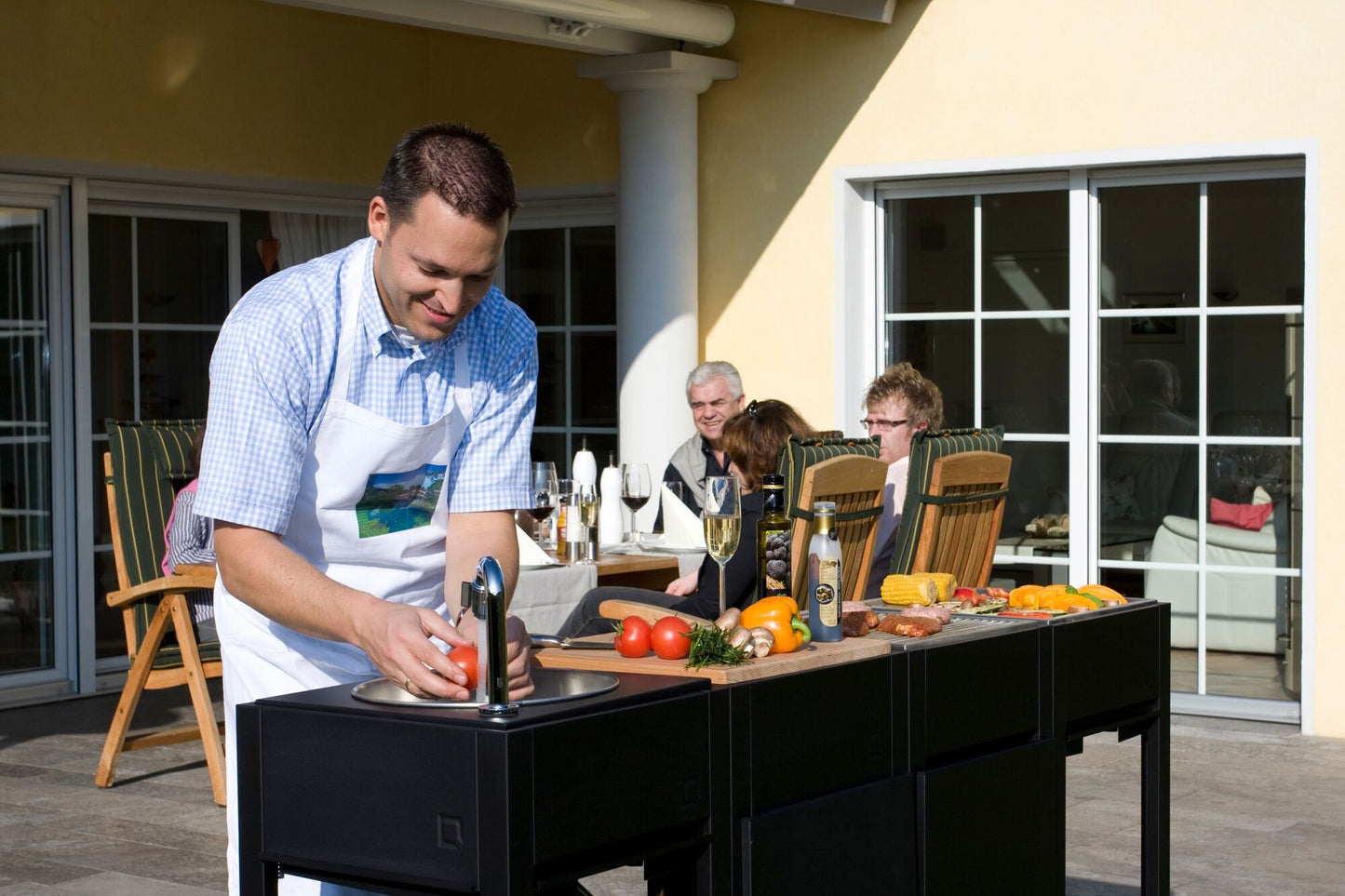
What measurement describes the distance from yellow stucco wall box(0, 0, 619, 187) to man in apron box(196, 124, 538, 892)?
5.17 m

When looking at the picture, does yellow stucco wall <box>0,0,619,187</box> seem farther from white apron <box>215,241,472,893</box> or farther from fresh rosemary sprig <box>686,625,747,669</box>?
fresh rosemary sprig <box>686,625,747,669</box>

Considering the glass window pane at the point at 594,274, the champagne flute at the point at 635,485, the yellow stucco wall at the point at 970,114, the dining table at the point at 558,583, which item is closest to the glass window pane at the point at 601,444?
the glass window pane at the point at 594,274

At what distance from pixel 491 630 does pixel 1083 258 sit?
5.23 metres

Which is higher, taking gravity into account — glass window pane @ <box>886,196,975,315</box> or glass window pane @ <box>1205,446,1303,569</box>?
glass window pane @ <box>886,196,975,315</box>

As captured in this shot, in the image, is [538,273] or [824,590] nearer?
[824,590]

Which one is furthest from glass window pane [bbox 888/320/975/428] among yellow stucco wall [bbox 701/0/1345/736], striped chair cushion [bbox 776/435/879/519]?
striped chair cushion [bbox 776/435/879/519]

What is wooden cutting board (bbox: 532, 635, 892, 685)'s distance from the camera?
239 centimetres

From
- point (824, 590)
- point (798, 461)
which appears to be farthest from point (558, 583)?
point (824, 590)

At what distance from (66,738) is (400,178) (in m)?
4.77

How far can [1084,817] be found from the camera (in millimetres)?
5082

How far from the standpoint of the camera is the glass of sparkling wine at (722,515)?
304 cm

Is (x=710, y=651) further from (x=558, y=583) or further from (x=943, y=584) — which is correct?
(x=558, y=583)

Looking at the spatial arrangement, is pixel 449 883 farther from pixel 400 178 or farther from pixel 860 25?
pixel 860 25

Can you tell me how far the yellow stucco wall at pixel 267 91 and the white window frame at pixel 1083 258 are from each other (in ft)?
4.74
